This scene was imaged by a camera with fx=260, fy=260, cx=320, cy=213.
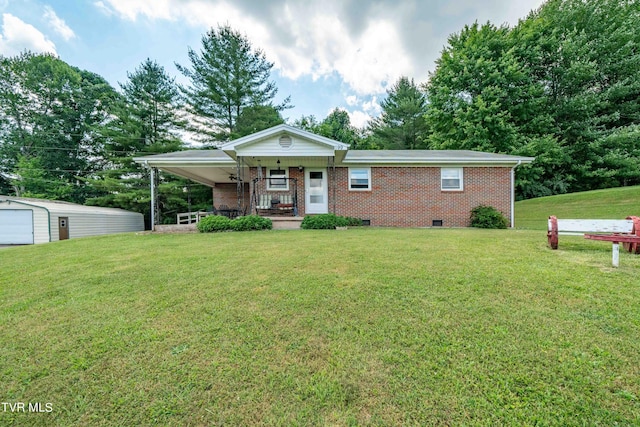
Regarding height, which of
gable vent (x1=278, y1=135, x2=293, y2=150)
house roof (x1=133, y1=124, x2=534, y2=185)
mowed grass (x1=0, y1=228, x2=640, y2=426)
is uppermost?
gable vent (x1=278, y1=135, x2=293, y2=150)

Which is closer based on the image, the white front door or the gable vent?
the gable vent

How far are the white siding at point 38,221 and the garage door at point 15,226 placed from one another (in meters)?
0.16

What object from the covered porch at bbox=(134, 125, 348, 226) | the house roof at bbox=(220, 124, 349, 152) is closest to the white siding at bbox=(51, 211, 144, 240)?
the covered porch at bbox=(134, 125, 348, 226)

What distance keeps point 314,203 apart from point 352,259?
7260 mm

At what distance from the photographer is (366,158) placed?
446 inches

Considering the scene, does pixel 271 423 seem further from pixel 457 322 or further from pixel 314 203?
pixel 314 203

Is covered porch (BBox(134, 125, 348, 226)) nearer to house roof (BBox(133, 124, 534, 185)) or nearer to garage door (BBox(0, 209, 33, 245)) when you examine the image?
house roof (BBox(133, 124, 534, 185))

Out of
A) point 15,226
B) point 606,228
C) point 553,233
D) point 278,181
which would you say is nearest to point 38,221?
point 15,226

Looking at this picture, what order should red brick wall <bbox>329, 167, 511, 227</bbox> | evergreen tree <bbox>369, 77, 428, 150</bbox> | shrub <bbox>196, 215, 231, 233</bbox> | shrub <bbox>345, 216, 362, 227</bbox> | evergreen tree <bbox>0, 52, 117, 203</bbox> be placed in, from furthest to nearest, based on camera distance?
evergreen tree <bbox>369, 77, 428, 150</bbox> < evergreen tree <bbox>0, 52, 117, 203</bbox> < red brick wall <bbox>329, 167, 511, 227</bbox> < shrub <bbox>345, 216, 362, 227</bbox> < shrub <bbox>196, 215, 231, 233</bbox>

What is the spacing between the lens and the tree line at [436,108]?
58.1 feet

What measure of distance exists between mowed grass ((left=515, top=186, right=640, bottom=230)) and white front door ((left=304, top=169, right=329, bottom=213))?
27.4 ft

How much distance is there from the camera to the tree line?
1772 centimetres

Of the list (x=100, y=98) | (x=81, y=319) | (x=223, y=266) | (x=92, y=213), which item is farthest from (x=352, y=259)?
(x=100, y=98)

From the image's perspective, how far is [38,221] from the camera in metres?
13.8
